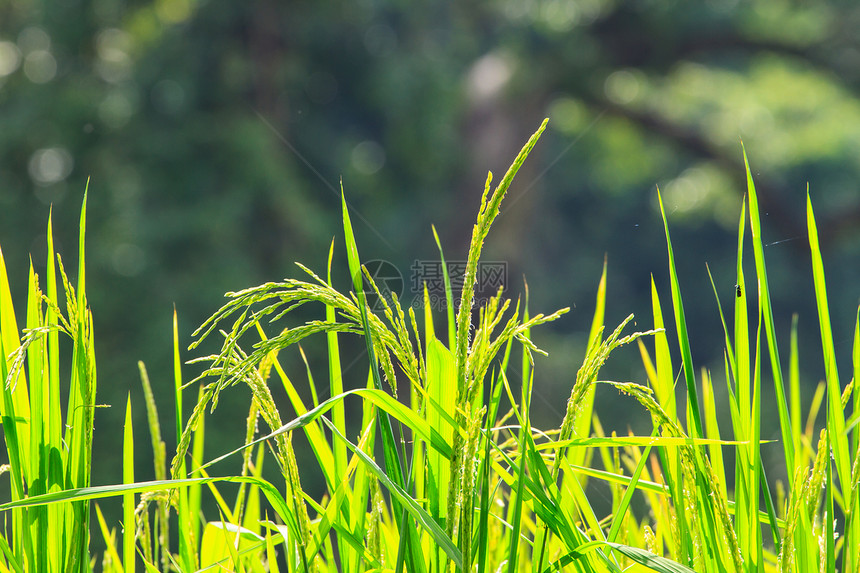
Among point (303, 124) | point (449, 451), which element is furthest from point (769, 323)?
point (303, 124)

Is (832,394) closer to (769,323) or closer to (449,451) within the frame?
(769,323)

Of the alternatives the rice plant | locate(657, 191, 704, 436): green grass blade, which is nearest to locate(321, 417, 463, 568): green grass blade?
the rice plant

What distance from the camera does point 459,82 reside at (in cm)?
413

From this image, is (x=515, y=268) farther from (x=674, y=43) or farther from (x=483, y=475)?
(x=483, y=475)

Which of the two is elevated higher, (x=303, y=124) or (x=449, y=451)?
(x=303, y=124)

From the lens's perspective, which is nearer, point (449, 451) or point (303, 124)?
point (449, 451)

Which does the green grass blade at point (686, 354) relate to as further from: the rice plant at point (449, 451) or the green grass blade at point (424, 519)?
the green grass blade at point (424, 519)

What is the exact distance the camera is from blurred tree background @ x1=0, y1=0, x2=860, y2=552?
3.47 m

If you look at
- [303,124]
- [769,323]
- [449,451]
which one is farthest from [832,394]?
[303,124]

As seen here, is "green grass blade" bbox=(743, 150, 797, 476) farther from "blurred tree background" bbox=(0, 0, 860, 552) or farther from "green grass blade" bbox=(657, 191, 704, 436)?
"blurred tree background" bbox=(0, 0, 860, 552)

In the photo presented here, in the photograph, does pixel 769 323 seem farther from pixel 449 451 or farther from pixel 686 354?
pixel 449 451

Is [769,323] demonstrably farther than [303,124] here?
No

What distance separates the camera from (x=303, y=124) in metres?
4.19

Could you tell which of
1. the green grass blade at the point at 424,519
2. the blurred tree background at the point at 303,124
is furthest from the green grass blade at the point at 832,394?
the blurred tree background at the point at 303,124
